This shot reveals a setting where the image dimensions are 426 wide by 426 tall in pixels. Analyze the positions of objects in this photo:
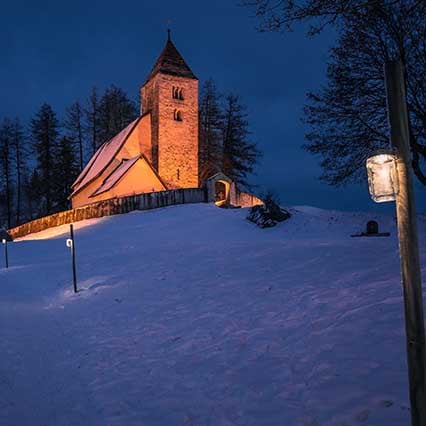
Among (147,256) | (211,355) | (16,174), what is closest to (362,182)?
(147,256)

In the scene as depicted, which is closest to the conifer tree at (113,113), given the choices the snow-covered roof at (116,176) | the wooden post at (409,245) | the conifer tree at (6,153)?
the conifer tree at (6,153)

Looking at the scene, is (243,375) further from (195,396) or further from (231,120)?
(231,120)

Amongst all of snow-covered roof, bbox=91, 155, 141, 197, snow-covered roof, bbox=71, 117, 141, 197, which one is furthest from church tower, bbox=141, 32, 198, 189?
snow-covered roof, bbox=91, 155, 141, 197

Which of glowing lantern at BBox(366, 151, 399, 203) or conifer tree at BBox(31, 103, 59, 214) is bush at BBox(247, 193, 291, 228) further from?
conifer tree at BBox(31, 103, 59, 214)

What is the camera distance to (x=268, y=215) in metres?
18.6

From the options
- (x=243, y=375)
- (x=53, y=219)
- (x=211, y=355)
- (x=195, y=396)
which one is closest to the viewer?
(x=195, y=396)

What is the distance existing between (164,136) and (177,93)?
4.75 metres

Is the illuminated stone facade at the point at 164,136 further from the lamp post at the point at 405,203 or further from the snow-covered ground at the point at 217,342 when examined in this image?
the lamp post at the point at 405,203

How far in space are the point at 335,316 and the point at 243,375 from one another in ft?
5.87

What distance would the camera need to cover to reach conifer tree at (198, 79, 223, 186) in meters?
38.6

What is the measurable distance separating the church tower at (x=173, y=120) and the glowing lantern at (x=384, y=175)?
3061 centimetres

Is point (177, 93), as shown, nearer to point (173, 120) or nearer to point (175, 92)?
point (175, 92)

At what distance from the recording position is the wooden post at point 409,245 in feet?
7.91

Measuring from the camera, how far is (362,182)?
1362 cm
